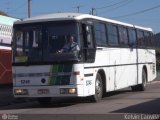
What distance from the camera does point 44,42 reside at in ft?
56.1

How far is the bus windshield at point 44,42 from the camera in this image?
1686cm

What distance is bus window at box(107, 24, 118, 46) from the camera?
A: 66.7 feet

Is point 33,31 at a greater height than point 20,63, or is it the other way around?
point 33,31

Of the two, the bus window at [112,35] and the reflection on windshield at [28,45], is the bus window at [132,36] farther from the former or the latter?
the reflection on windshield at [28,45]

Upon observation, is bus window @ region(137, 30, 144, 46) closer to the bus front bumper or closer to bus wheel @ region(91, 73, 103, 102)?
bus wheel @ region(91, 73, 103, 102)

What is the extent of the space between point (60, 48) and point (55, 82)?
1123mm

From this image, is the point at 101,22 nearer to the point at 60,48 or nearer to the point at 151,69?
the point at 60,48

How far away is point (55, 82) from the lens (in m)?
16.9

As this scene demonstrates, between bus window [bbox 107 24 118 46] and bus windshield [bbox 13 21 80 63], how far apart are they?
3.61m

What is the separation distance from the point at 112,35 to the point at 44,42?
14.5 feet

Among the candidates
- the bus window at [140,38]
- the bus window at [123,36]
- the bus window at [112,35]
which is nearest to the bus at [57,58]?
the bus window at [112,35]

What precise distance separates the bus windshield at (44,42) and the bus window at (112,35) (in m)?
3.61

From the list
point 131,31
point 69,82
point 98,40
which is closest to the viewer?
point 69,82

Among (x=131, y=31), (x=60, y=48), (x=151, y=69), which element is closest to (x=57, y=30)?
(x=60, y=48)
